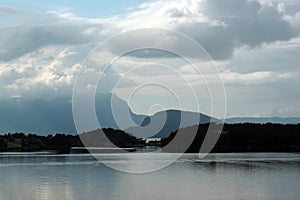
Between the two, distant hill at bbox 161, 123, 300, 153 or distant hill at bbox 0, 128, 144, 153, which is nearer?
distant hill at bbox 161, 123, 300, 153

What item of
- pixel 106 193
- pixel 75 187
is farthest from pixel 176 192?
pixel 75 187

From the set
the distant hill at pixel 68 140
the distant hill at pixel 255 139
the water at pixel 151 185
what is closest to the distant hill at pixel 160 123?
the distant hill at pixel 68 140

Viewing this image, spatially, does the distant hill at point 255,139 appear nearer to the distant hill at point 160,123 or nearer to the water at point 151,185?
the distant hill at point 160,123

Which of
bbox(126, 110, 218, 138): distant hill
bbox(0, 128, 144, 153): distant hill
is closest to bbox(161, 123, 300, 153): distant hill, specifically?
bbox(126, 110, 218, 138): distant hill

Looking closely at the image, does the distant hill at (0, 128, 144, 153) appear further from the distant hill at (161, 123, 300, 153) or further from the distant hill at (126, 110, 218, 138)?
the distant hill at (161, 123, 300, 153)

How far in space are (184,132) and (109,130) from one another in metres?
28.3

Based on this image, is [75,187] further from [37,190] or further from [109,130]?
[109,130]

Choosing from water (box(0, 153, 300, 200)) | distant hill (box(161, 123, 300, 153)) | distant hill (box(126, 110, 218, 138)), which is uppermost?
distant hill (box(126, 110, 218, 138))

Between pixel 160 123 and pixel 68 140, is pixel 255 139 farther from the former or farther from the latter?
pixel 68 140

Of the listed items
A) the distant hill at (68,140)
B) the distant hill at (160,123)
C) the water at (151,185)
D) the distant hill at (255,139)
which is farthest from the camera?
the distant hill at (68,140)

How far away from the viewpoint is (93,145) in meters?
149

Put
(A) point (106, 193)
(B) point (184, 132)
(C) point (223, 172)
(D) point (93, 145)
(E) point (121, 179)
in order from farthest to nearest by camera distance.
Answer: (D) point (93, 145) → (B) point (184, 132) → (C) point (223, 172) → (E) point (121, 179) → (A) point (106, 193)

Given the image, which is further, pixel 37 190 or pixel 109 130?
pixel 109 130

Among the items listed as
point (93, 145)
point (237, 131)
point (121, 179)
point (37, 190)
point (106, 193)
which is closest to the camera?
point (106, 193)
